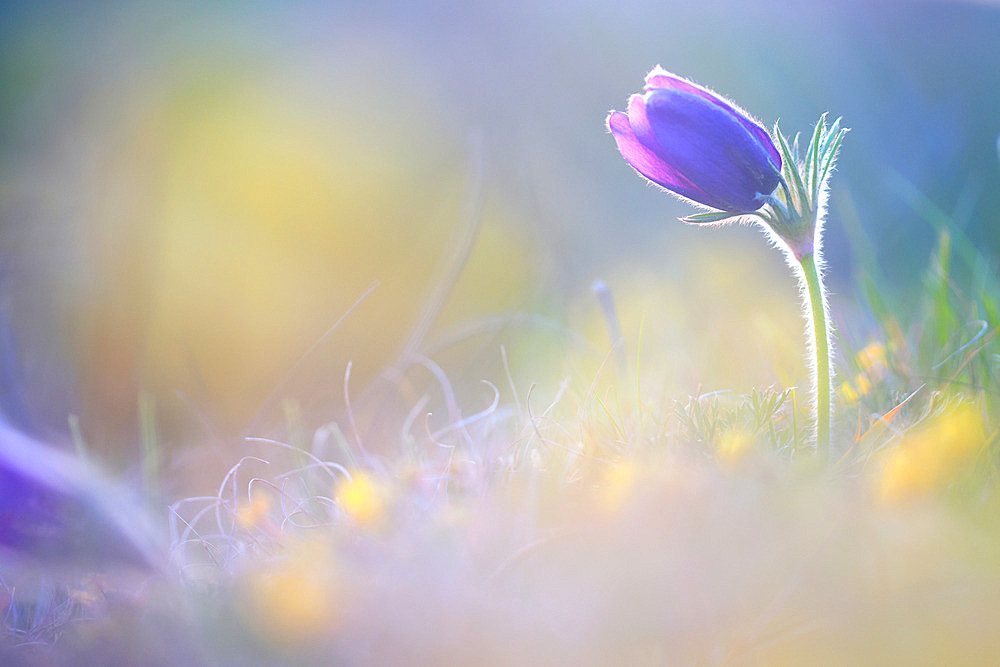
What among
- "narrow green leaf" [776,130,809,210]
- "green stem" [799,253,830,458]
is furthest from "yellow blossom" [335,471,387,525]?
"narrow green leaf" [776,130,809,210]

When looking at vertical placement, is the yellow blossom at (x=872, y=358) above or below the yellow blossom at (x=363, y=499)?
above

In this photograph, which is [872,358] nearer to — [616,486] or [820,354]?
[820,354]

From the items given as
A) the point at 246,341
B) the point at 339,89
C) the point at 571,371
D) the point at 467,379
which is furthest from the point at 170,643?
the point at 339,89

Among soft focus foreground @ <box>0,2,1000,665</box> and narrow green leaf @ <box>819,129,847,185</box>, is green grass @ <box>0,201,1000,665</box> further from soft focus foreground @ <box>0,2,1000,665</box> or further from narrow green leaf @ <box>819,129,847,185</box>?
narrow green leaf @ <box>819,129,847,185</box>

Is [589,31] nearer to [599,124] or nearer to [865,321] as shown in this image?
[599,124]

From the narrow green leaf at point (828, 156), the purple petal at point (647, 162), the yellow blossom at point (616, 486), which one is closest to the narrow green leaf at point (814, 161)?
the narrow green leaf at point (828, 156)

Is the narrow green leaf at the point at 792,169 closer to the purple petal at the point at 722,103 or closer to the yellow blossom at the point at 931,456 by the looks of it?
the purple petal at the point at 722,103
